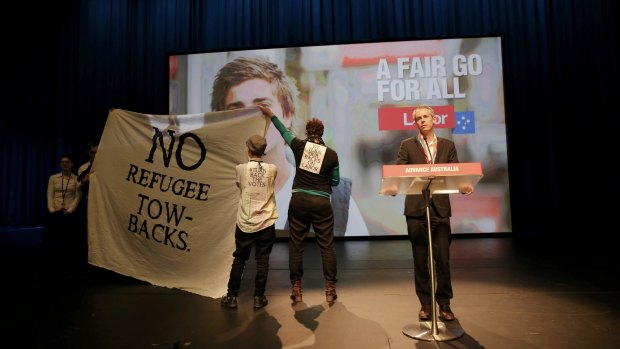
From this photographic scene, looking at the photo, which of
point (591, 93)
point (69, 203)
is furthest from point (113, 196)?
point (591, 93)

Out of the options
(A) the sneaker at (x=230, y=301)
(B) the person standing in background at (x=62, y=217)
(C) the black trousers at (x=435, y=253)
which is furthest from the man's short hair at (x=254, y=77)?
(C) the black trousers at (x=435, y=253)

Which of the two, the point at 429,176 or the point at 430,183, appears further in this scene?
the point at 430,183

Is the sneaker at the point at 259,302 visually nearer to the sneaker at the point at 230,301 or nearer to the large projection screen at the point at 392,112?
the sneaker at the point at 230,301

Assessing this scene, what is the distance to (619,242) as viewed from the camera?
17.3ft

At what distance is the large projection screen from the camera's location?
5.75 metres

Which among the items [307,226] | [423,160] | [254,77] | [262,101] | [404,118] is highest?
[254,77]

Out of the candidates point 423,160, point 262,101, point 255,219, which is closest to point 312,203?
point 255,219

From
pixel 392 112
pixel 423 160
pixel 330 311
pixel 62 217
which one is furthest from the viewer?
pixel 392 112

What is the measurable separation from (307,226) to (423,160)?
1040 mm

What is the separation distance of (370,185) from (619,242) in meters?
3.52

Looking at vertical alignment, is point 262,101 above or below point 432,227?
above

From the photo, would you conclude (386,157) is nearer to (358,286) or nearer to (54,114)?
(358,286)

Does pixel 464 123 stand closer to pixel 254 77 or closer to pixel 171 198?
pixel 254 77

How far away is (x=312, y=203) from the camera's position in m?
2.74
